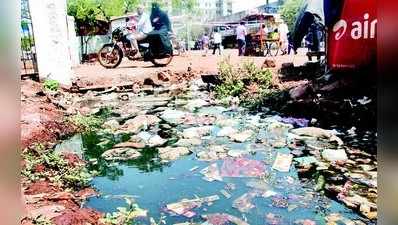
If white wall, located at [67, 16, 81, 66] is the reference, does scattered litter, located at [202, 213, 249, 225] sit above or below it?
below

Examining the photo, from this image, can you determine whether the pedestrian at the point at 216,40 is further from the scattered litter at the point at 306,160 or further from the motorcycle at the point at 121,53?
the scattered litter at the point at 306,160

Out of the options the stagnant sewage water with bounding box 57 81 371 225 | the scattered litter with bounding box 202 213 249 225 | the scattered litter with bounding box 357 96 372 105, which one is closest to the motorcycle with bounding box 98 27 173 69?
the stagnant sewage water with bounding box 57 81 371 225

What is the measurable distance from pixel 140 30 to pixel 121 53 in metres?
0.13

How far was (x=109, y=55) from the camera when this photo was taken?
6.44 feet

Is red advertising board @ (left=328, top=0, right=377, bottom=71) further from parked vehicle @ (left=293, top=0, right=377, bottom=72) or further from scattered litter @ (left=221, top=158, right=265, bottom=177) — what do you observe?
scattered litter @ (left=221, top=158, right=265, bottom=177)

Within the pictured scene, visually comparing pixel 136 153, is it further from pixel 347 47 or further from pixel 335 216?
pixel 347 47

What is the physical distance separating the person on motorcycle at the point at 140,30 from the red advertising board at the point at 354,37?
780mm

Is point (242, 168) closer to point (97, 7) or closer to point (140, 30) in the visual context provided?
point (140, 30)

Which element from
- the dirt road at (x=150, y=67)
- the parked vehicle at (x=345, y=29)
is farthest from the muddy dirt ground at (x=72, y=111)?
the parked vehicle at (x=345, y=29)

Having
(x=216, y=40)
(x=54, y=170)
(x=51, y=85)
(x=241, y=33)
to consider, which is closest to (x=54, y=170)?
(x=54, y=170)

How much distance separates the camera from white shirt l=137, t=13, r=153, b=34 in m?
1.90

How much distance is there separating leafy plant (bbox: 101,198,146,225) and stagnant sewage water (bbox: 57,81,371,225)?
0.02 meters

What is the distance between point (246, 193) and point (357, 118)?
58cm
